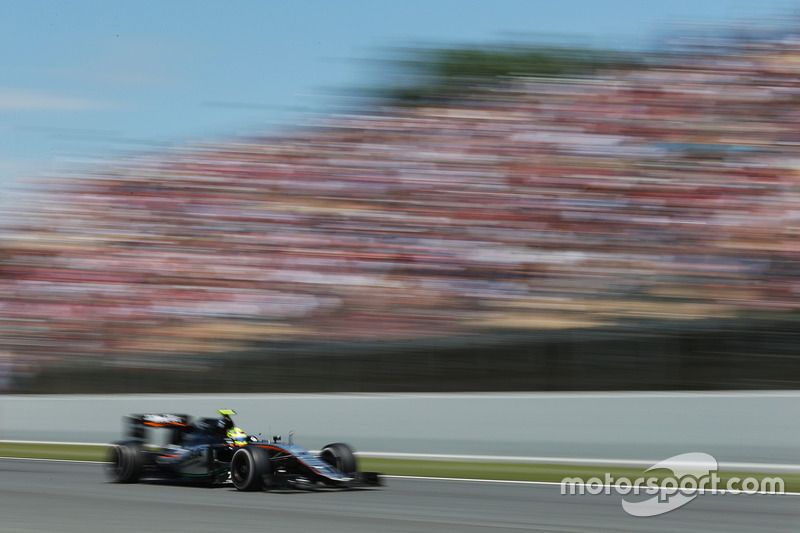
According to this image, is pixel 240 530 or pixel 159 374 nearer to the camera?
pixel 240 530

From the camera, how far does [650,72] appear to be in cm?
2166

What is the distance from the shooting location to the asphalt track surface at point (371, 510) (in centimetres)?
731

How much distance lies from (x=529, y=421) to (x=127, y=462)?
4.58m

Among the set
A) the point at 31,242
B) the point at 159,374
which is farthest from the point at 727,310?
the point at 31,242

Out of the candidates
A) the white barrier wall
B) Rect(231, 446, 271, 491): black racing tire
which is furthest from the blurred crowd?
Rect(231, 446, 271, 491): black racing tire

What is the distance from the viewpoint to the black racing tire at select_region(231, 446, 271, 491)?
9648 millimetres

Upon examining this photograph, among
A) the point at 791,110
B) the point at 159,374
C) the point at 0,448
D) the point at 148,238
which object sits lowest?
the point at 0,448

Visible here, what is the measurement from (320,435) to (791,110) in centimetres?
983

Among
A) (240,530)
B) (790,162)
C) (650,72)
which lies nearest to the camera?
(240,530)

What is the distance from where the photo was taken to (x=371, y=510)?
27.1 ft

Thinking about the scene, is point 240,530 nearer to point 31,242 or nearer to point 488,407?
point 488,407

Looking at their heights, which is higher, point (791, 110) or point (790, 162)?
point (791, 110)

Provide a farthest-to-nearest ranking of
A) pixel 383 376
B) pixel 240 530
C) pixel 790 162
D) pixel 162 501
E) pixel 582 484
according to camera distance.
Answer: pixel 790 162 < pixel 383 376 < pixel 582 484 < pixel 162 501 < pixel 240 530

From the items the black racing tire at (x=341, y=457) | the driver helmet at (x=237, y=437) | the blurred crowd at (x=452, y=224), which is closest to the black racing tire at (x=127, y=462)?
the driver helmet at (x=237, y=437)
